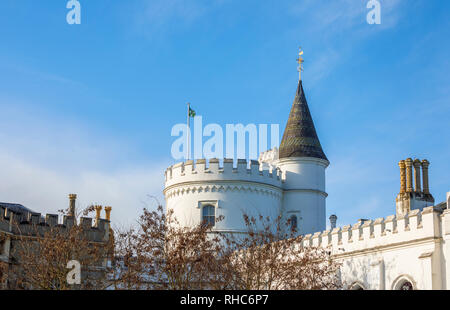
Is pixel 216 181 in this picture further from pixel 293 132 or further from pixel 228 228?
pixel 293 132

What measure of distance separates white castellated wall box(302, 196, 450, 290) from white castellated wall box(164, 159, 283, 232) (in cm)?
1220

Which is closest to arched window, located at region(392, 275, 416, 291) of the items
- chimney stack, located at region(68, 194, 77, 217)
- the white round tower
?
the white round tower

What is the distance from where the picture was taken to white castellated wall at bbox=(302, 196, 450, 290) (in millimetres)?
27016

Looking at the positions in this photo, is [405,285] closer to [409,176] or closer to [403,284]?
[403,284]

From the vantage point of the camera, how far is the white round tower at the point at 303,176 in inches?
1854

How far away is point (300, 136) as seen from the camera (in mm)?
48031

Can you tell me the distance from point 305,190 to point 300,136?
3684mm

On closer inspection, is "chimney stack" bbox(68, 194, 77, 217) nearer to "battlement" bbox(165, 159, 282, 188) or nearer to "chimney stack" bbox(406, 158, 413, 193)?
"battlement" bbox(165, 159, 282, 188)

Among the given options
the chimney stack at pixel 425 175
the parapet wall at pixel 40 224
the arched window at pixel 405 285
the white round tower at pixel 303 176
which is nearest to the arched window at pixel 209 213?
the white round tower at pixel 303 176

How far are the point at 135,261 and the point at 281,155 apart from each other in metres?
20.1

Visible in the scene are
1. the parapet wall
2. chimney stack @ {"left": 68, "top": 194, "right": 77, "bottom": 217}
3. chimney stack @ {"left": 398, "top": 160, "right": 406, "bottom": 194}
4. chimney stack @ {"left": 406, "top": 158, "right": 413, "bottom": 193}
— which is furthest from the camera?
chimney stack @ {"left": 68, "top": 194, "right": 77, "bottom": 217}

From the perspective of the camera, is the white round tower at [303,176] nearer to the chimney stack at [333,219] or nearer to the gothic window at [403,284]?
the chimney stack at [333,219]

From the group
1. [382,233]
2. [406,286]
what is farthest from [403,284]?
[382,233]
